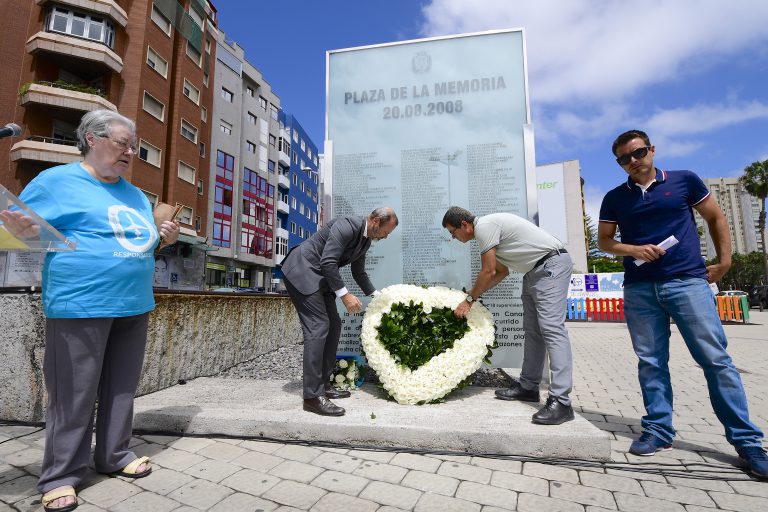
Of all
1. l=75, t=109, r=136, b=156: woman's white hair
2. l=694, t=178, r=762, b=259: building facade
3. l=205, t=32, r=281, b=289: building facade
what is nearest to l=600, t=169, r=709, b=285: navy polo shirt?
l=75, t=109, r=136, b=156: woman's white hair

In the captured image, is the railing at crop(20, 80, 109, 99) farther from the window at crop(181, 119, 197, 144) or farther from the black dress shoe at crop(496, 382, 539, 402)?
the black dress shoe at crop(496, 382, 539, 402)

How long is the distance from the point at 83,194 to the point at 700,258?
3911 mm

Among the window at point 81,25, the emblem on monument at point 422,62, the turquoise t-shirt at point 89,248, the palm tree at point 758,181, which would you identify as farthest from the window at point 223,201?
the palm tree at point 758,181

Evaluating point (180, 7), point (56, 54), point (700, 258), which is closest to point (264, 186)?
point (180, 7)

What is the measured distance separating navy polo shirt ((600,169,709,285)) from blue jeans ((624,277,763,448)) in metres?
0.09

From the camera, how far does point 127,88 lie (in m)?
21.6

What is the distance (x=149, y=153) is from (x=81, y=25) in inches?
259

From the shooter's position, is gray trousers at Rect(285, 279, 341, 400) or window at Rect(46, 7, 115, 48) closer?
gray trousers at Rect(285, 279, 341, 400)

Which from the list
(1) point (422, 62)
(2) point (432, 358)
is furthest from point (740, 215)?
(2) point (432, 358)

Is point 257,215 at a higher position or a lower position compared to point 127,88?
lower

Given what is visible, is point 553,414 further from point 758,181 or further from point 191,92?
point 758,181

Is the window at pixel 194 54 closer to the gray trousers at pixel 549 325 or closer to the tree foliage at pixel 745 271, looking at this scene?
the gray trousers at pixel 549 325

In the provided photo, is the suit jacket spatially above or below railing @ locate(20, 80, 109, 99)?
below

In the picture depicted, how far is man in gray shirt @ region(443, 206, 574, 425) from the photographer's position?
10.3 ft
